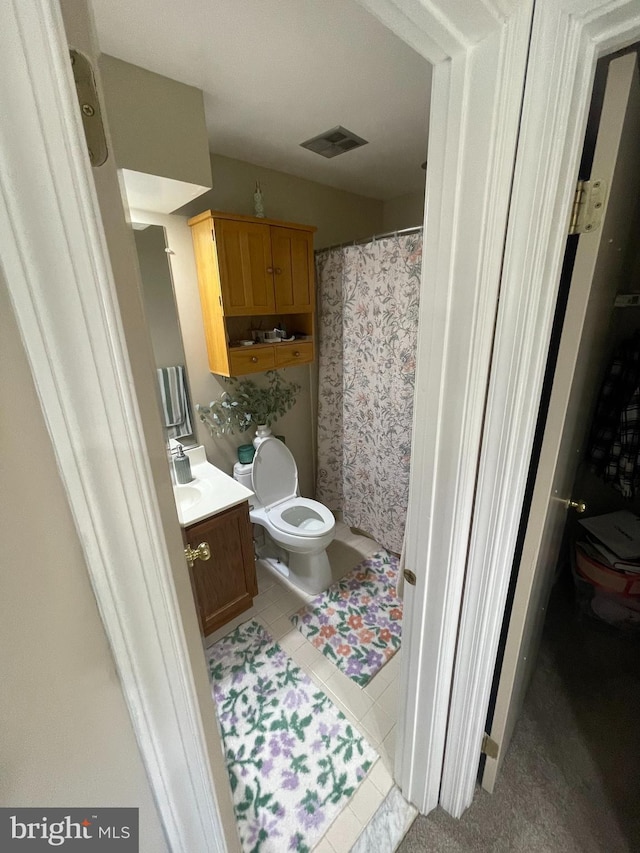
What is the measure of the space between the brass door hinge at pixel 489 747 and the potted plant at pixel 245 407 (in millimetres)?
1612

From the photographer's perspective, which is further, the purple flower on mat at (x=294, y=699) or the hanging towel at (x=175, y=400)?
the hanging towel at (x=175, y=400)

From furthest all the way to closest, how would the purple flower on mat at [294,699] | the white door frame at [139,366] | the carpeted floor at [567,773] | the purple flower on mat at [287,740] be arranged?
the purple flower on mat at [294,699] → the purple flower on mat at [287,740] → the carpeted floor at [567,773] → the white door frame at [139,366]

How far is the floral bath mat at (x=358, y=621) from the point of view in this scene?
164 cm

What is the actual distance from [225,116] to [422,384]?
138 cm

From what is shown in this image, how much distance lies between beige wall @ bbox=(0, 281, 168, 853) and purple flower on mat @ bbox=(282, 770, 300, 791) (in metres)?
1.06

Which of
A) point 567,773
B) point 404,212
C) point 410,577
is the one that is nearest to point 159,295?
point 410,577

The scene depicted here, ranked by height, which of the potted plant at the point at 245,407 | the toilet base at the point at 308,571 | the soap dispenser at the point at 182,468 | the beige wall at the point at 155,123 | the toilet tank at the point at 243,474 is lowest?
the toilet base at the point at 308,571

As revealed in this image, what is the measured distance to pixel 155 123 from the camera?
1146mm

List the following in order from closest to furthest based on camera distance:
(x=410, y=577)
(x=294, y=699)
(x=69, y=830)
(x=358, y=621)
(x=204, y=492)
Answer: (x=69, y=830) < (x=410, y=577) < (x=294, y=699) < (x=204, y=492) < (x=358, y=621)

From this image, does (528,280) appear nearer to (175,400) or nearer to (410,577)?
(410,577)

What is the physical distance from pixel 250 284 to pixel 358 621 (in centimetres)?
181

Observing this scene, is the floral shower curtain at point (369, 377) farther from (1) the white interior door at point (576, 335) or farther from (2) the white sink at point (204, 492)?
(1) the white interior door at point (576, 335)

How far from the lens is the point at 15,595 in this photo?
1.14 feet

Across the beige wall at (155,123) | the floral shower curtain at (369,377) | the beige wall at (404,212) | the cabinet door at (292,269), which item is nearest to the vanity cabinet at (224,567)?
the floral shower curtain at (369,377)
